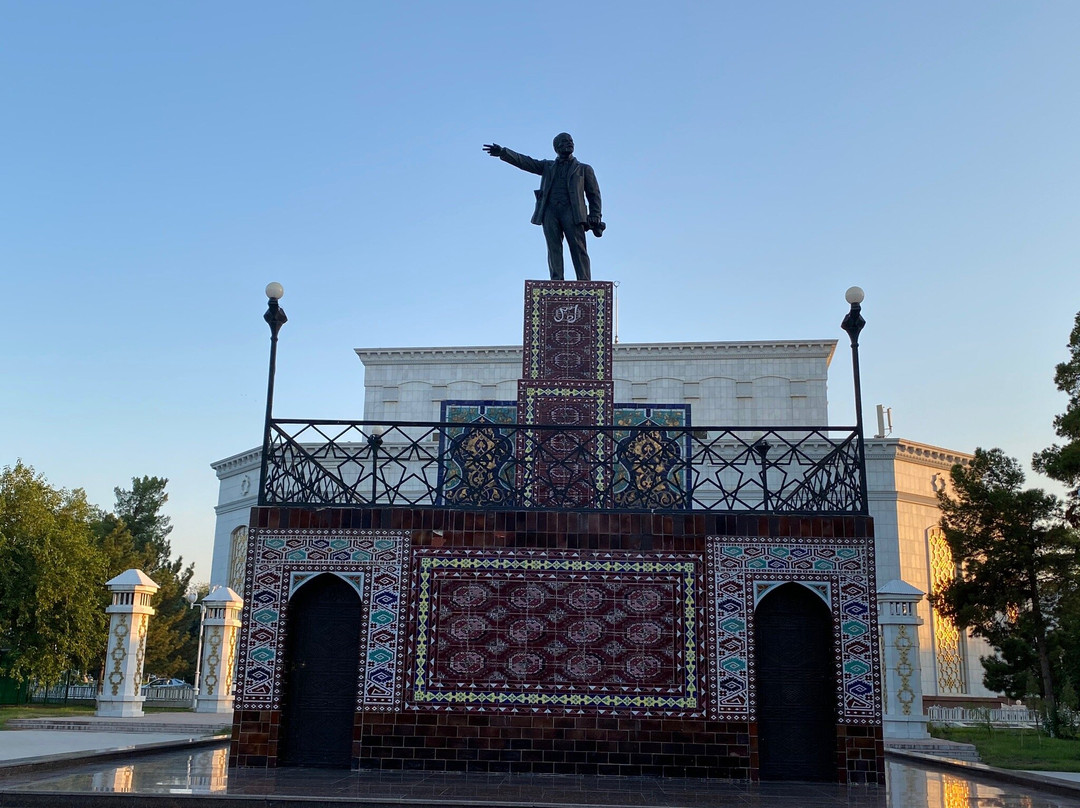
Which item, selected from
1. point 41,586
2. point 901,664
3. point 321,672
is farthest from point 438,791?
point 41,586

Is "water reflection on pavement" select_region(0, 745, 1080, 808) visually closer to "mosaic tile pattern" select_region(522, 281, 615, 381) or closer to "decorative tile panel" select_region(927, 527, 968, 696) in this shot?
"mosaic tile pattern" select_region(522, 281, 615, 381)

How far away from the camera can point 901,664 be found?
17031mm

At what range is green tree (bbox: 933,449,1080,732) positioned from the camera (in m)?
21.7

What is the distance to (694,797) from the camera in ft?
24.2

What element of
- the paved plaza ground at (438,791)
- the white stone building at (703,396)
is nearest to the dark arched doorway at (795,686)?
the paved plaza ground at (438,791)

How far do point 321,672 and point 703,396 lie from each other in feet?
101

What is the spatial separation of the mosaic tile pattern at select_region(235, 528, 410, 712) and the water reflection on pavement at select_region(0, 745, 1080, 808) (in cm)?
72

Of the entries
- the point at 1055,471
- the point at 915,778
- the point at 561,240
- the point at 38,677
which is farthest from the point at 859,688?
the point at 38,677

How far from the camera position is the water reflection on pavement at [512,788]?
7082mm

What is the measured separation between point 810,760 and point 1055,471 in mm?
9823

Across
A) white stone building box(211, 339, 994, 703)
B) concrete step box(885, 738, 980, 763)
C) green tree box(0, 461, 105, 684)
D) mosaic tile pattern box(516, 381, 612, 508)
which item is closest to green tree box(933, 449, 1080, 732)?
concrete step box(885, 738, 980, 763)

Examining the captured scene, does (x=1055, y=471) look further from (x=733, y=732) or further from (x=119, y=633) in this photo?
(x=119, y=633)

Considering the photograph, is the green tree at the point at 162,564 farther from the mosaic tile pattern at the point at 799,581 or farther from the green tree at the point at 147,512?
the mosaic tile pattern at the point at 799,581

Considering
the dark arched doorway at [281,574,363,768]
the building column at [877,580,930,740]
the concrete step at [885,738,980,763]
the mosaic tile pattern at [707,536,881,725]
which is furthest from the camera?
the building column at [877,580,930,740]
